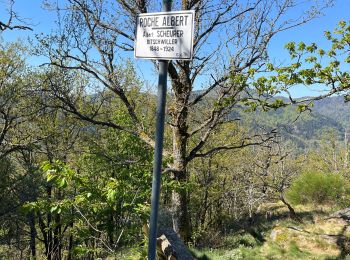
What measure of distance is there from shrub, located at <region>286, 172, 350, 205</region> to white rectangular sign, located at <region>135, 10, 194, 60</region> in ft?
61.9

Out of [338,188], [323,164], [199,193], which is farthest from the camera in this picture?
[323,164]

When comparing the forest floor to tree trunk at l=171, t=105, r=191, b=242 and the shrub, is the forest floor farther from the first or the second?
the shrub

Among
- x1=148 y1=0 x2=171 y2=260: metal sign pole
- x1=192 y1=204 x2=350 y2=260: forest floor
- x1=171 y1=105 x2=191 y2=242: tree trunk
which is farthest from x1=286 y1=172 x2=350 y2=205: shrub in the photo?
x1=148 y1=0 x2=171 y2=260: metal sign pole

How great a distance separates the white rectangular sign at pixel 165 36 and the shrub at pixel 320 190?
18852 mm

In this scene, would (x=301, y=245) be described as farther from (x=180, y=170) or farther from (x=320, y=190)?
(x=320, y=190)

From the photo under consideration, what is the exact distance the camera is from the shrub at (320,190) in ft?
63.6

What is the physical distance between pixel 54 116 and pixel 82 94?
7.07 feet

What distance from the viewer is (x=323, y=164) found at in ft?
174

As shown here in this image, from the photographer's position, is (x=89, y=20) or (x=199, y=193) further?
(x=199, y=193)

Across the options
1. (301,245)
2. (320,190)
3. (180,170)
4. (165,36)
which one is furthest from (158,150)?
(320,190)

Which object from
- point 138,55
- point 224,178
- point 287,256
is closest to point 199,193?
point 224,178

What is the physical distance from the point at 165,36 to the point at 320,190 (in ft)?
65.2

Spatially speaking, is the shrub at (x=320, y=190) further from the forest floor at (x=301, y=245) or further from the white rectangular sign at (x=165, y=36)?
the white rectangular sign at (x=165, y=36)

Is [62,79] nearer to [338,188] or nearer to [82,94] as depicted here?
[82,94]
